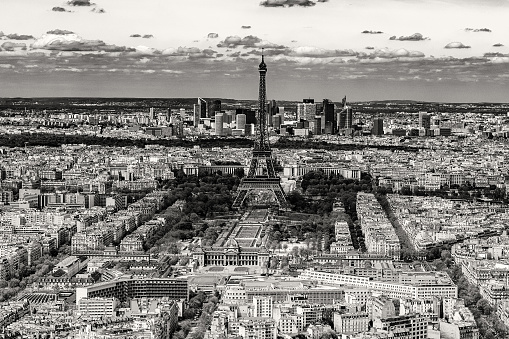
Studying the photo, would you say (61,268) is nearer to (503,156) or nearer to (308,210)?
(308,210)

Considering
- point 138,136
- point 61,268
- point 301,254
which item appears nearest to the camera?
point 61,268

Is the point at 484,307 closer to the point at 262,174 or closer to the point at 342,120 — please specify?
the point at 262,174

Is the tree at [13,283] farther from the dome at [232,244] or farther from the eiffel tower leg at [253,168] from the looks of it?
the eiffel tower leg at [253,168]

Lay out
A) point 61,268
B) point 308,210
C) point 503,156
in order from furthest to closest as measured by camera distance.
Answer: point 503,156 → point 308,210 → point 61,268

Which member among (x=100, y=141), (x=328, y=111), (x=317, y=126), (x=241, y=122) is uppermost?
(x=328, y=111)

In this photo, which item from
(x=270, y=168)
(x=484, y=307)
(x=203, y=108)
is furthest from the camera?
(x=203, y=108)

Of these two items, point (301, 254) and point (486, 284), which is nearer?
point (486, 284)

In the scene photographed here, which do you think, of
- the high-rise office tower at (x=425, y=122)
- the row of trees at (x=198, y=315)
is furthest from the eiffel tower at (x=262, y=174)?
the high-rise office tower at (x=425, y=122)

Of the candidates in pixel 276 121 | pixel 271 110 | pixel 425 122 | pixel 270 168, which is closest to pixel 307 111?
pixel 271 110

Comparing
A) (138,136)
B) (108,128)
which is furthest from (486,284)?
(108,128)
